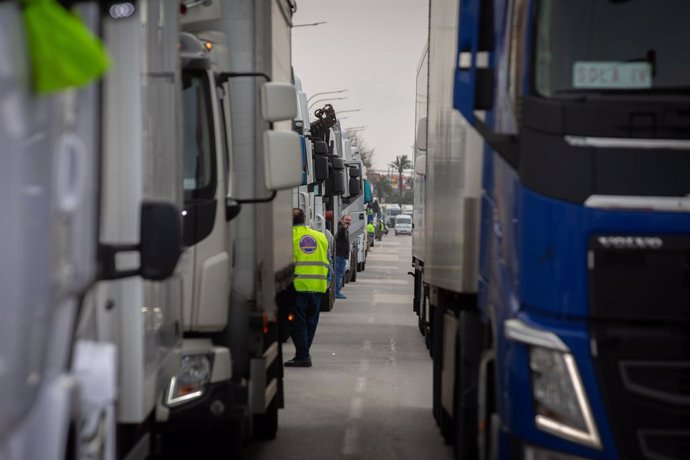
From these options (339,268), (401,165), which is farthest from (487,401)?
(401,165)

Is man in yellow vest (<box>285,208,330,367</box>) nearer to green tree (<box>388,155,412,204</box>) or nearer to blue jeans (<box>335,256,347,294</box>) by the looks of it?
blue jeans (<box>335,256,347,294</box>)

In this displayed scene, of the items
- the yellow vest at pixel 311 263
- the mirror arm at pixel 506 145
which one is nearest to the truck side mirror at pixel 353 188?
the yellow vest at pixel 311 263

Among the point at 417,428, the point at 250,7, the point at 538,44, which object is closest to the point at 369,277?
the point at 417,428

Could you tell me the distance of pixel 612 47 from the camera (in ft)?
20.1

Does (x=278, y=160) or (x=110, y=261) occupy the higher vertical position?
(x=278, y=160)

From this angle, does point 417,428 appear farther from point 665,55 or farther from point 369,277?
point 369,277

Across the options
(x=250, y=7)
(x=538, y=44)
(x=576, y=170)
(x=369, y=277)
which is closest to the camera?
(x=576, y=170)

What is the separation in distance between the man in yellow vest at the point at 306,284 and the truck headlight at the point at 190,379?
711 cm

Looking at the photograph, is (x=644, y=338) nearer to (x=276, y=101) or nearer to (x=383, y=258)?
(x=276, y=101)

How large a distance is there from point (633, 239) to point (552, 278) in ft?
1.28

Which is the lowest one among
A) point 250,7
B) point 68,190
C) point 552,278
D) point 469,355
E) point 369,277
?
point 369,277

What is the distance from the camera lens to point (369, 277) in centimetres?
4041

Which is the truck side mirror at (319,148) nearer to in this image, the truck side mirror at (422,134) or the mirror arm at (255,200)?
the truck side mirror at (422,134)

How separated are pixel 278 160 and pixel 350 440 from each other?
10.9 ft
